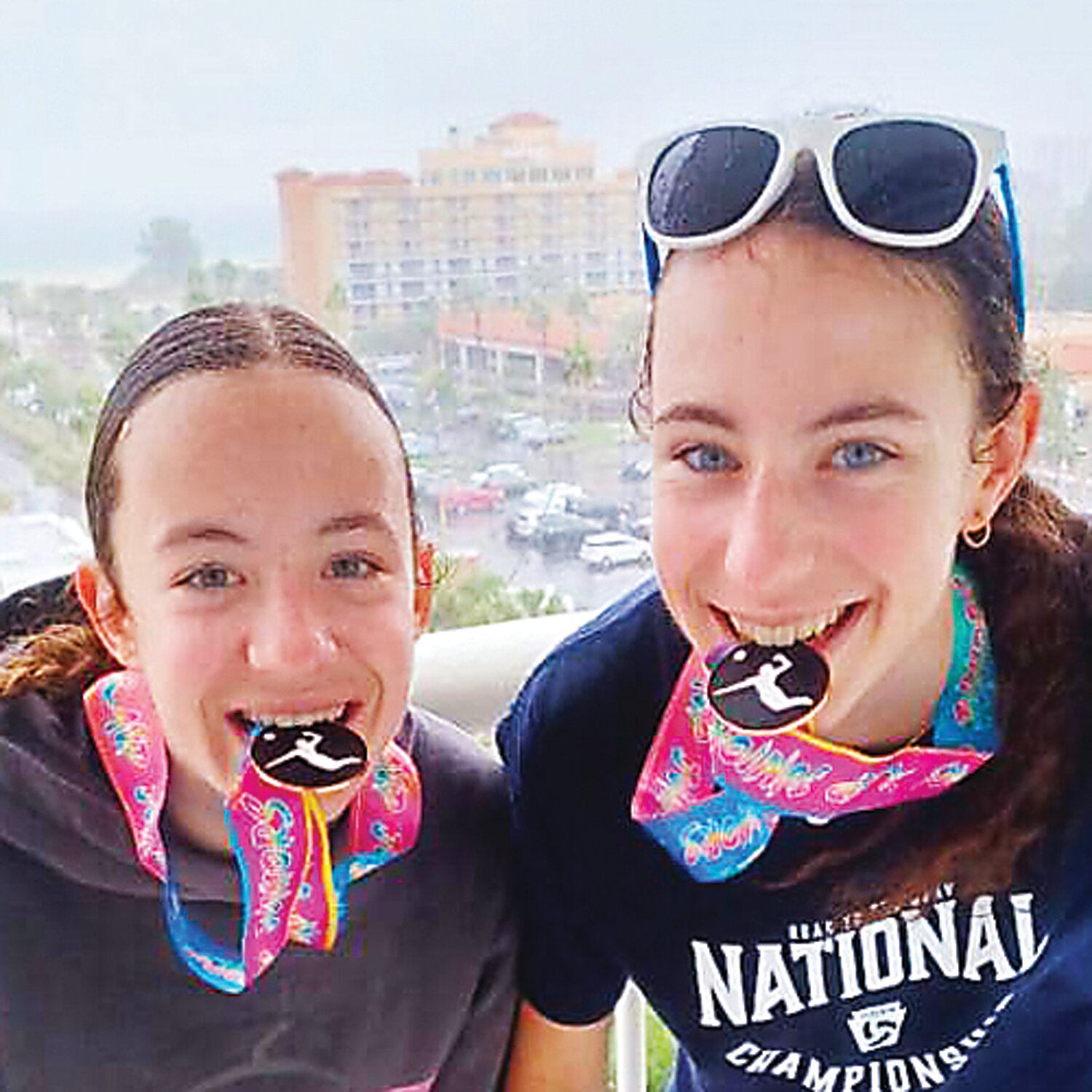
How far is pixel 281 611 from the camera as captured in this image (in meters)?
0.77

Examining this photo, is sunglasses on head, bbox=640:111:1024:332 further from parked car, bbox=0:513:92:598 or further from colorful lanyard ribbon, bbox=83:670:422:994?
parked car, bbox=0:513:92:598

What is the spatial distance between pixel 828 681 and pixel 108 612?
15.1 inches

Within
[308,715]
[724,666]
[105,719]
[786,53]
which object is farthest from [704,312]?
[786,53]

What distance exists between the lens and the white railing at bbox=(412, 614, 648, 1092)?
3.52 ft

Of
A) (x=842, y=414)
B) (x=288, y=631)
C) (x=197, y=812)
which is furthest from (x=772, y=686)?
(x=197, y=812)

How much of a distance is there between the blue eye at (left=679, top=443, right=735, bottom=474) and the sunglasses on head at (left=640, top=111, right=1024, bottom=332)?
10 cm

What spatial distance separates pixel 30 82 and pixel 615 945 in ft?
2.27

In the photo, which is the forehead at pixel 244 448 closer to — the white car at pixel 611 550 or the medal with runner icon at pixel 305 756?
the medal with runner icon at pixel 305 756

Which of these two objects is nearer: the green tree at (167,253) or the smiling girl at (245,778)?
the smiling girl at (245,778)

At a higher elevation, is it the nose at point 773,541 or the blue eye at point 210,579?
the nose at point 773,541

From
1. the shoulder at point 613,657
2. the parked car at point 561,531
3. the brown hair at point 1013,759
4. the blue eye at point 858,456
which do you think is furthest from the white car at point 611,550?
the blue eye at point 858,456

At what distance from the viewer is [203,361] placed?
0.79m

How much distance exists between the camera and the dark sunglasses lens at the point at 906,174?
0.73 metres

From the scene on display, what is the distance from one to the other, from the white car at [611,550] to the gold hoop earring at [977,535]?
0.78 ft
